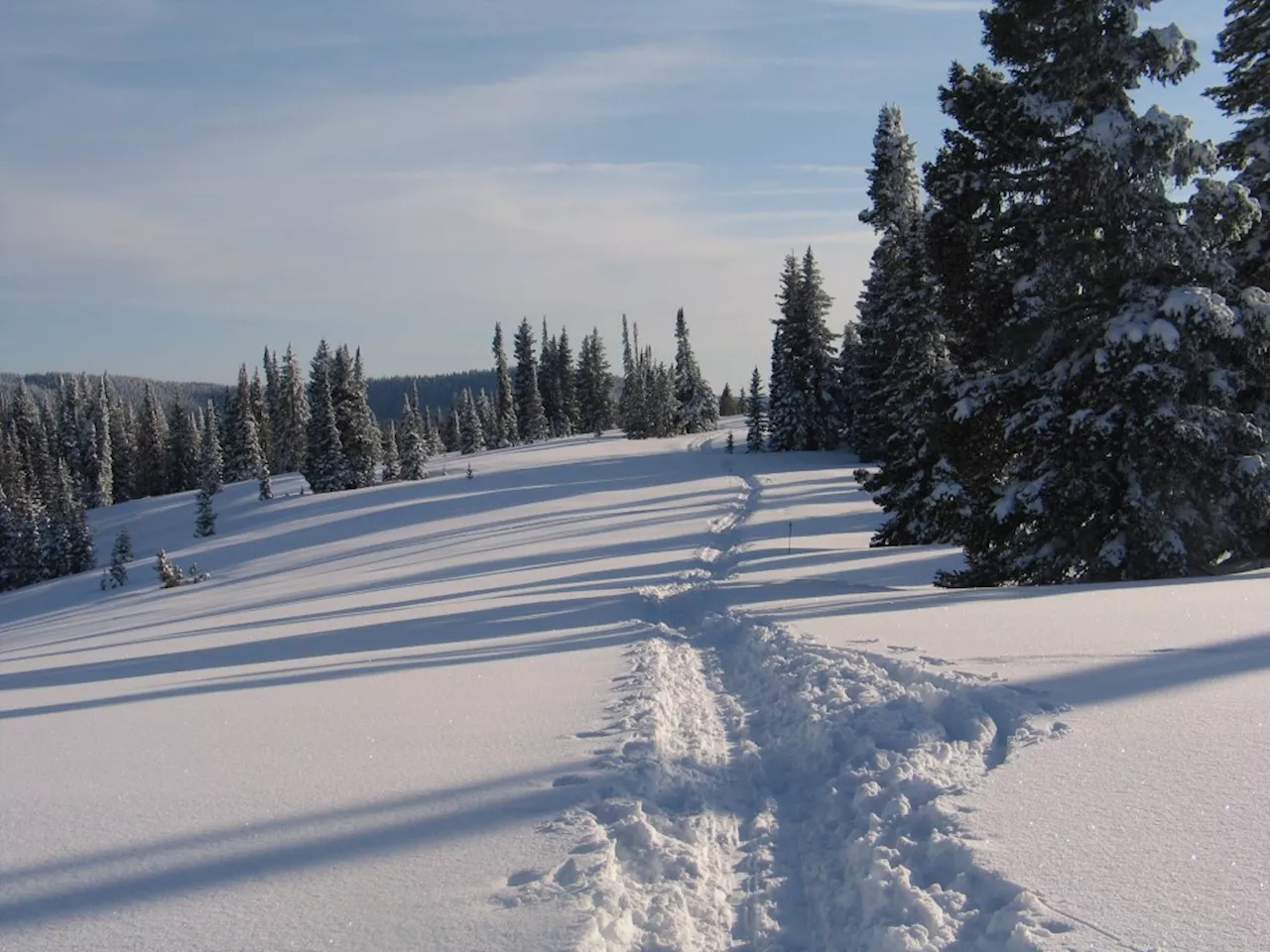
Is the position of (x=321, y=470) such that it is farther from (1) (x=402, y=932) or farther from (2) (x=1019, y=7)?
(1) (x=402, y=932)

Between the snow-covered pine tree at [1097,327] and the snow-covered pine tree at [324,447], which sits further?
the snow-covered pine tree at [324,447]

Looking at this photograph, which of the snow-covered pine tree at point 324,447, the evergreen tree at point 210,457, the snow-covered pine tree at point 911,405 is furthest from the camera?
the evergreen tree at point 210,457

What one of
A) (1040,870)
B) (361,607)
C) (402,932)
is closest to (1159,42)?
(1040,870)

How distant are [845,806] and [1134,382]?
9.90m

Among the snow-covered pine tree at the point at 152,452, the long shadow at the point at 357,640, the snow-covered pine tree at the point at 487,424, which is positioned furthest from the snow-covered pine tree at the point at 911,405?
the snow-covered pine tree at the point at 152,452

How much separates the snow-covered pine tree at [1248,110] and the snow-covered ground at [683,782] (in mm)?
6668

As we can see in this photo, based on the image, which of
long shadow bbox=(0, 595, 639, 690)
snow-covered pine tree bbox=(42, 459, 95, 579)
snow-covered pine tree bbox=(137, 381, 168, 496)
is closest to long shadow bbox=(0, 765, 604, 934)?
long shadow bbox=(0, 595, 639, 690)

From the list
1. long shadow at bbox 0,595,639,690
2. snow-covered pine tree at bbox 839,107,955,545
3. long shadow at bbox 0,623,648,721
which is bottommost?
long shadow at bbox 0,595,639,690

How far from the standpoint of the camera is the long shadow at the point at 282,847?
4500mm

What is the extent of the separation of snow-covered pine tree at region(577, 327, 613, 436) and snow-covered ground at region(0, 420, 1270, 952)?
286 feet

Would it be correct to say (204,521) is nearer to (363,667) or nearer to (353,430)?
(353,430)

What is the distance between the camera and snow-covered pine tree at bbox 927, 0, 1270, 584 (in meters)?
12.8

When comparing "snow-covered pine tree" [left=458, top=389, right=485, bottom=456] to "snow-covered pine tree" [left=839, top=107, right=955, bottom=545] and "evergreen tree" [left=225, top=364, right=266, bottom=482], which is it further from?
"snow-covered pine tree" [left=839, top=107, right=955, bottom=545]

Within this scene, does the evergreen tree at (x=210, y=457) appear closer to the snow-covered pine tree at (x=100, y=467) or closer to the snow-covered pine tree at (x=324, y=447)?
the snow-covered pine tree at (x=100, y=467)
